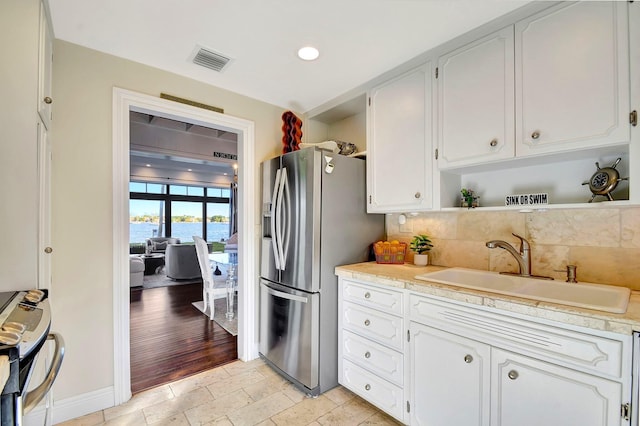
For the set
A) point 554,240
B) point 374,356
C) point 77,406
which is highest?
point 554,240

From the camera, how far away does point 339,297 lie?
7.20ft

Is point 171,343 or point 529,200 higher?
point 529,200

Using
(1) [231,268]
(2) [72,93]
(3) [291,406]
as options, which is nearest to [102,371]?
(3) [291,406]

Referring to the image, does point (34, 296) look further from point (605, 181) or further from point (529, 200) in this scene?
point (605, 181)

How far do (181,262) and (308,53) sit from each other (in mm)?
5341

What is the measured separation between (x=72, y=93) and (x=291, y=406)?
103 inches

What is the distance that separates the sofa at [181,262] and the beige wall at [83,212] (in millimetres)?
4200

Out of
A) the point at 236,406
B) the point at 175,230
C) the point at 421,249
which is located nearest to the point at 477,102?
the point at 421,249

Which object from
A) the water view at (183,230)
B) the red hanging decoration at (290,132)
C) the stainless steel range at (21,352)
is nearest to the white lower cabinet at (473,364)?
the red hanging decoration at (290,132)

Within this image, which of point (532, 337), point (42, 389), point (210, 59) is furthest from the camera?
point (210, 59)

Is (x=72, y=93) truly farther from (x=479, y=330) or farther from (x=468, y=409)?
(x=468, y=409)

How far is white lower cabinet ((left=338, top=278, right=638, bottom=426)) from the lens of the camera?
1.10m

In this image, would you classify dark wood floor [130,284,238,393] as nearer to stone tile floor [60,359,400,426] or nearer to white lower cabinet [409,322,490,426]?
stone tile floor [60,359,400,426]

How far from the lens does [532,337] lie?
49.6 inches
